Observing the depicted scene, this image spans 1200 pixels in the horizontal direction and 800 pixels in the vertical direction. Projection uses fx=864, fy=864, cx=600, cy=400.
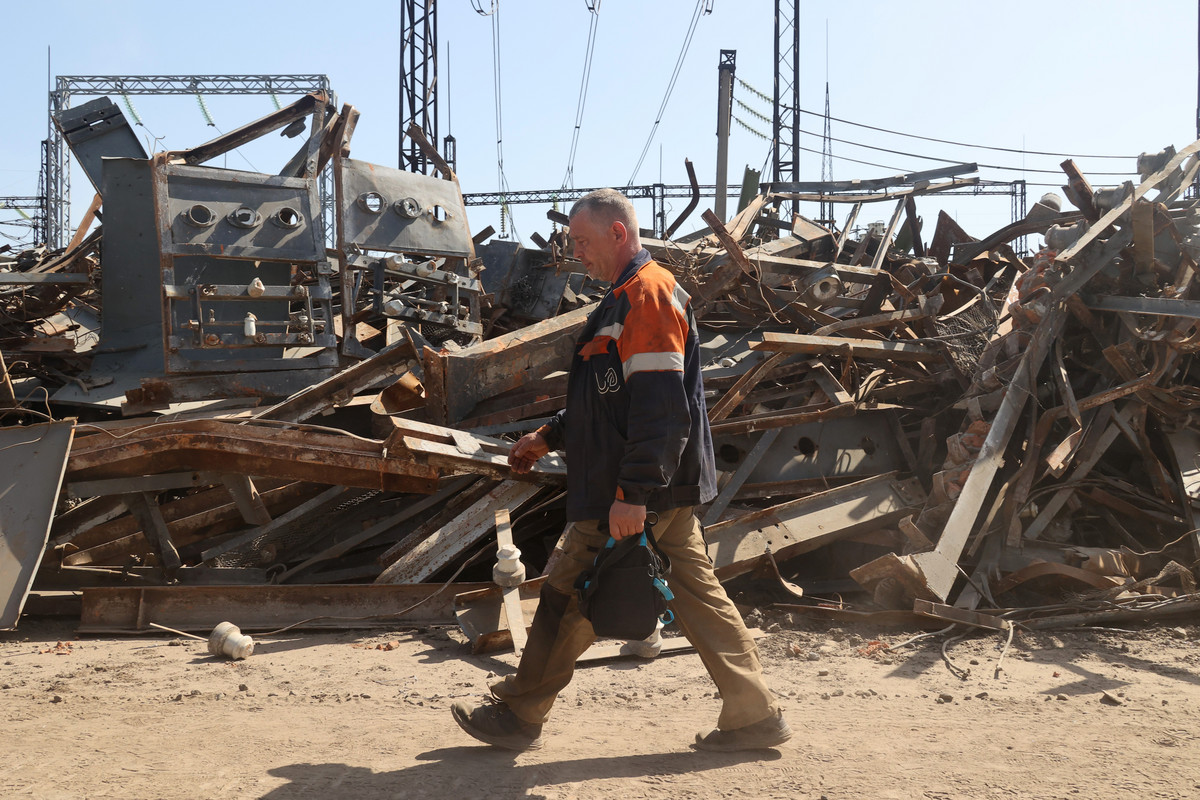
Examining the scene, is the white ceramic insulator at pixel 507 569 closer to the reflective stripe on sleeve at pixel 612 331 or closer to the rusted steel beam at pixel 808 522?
the rusted steel beam at pixel 808 522

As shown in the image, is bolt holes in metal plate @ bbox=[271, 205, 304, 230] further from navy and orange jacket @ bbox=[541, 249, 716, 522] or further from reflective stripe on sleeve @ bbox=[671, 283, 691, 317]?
reflective stripe on sleeve @ bbox=[671, 283, 691, 317]

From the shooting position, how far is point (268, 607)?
14.9 feet

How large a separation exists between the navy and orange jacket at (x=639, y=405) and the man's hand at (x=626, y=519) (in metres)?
0.03

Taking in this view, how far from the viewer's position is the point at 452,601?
15.4 feet

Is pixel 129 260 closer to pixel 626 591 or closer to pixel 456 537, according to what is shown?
pixel 456 537

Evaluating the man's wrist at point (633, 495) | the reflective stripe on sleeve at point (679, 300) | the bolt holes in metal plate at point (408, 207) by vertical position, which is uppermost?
the bolt holes in metal plate at point (408, 207)

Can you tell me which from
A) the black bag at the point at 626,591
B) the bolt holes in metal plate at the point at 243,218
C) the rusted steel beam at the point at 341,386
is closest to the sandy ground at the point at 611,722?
the black bag at the point at 626,591

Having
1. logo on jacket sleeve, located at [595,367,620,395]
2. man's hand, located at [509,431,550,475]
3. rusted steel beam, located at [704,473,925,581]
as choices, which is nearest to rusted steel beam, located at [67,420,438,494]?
man's hand, located at [509,431,550,475]

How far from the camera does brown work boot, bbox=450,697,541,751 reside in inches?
115

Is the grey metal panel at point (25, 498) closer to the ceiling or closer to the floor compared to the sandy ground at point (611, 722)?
closer to the ceiling

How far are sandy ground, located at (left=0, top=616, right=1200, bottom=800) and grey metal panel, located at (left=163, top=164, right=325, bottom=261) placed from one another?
134 inches

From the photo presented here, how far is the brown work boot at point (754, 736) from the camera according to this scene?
9.45ft

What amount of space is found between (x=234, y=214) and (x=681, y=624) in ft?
18.0

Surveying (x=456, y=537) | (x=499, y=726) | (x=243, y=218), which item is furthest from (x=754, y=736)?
(x=243, y=218)
